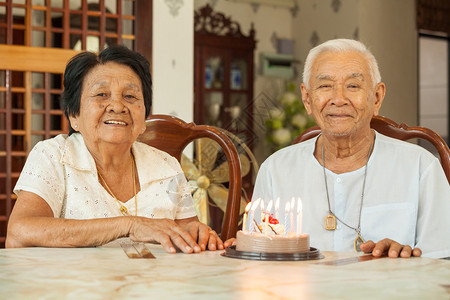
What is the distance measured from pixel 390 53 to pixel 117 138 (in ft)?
16.7

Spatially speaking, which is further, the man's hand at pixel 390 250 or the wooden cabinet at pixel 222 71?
the wooden cabinet at pixel 222 71

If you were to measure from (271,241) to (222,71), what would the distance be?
18.1 feet

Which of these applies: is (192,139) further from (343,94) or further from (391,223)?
(391,223)

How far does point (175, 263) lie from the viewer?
1290mm

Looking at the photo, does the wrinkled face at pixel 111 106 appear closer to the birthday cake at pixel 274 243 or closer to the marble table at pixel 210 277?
the marble table at pixel 210 277

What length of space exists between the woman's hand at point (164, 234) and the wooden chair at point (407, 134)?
82cm

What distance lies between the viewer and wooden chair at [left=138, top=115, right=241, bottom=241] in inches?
79.2

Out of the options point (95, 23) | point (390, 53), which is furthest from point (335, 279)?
point (390, 53)

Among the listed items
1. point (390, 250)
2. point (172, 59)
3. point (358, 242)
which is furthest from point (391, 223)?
point (172, 59)

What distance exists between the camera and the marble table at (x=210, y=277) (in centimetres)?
100

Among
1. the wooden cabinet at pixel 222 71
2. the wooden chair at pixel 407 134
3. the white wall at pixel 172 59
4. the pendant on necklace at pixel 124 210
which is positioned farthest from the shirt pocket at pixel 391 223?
the wooden cabinet at pixel 222 71

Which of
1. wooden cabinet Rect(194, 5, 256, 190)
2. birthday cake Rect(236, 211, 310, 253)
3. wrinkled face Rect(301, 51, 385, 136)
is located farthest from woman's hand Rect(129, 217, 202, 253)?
wooden cabinet Rect(194, 5, 256, 190)

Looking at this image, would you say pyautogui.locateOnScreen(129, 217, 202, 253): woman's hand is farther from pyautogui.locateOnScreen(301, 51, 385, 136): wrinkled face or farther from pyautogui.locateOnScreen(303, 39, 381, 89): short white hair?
pyautogui.locateOnScreen(303, 39, 381, 89): short white hair

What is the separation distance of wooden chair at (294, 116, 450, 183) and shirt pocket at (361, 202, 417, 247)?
170 mm
